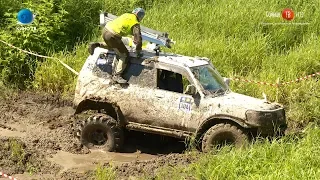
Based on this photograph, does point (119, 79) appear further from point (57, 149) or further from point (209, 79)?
point (57, 149)

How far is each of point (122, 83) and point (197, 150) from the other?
1.68m

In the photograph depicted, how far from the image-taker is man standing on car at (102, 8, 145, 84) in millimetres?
9195

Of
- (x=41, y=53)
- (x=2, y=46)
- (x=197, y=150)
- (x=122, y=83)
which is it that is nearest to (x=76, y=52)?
(x=41, y=53)

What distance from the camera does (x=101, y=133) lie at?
30.6 ft

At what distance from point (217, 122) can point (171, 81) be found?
3.87 ft

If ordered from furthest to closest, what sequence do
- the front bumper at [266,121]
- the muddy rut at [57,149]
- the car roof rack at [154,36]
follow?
1. the car roof rack at [154,36]
2. the front bumper at [266,121]
3. the muddy rut at [57,149]

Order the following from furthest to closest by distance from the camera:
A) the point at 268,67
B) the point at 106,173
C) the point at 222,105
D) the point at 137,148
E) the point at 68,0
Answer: the point at 68,0 → the point at 268,67 → the point at 137,148 → the point at 222,105 → the point at 106,173

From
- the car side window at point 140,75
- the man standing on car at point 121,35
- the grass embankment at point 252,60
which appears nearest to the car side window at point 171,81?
the car side window at point 140,75

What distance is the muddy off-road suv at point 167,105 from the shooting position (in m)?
8.64

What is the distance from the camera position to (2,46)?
1294 centimetres

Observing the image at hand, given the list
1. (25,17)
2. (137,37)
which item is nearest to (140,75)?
(137,37)

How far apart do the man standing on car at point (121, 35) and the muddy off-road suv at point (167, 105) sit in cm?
12

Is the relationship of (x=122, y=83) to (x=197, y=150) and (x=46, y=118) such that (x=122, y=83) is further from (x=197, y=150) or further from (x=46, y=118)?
(x=46, y=118)

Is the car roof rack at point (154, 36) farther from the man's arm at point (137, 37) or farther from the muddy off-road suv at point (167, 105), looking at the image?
the man's arm at point (137, 37)
